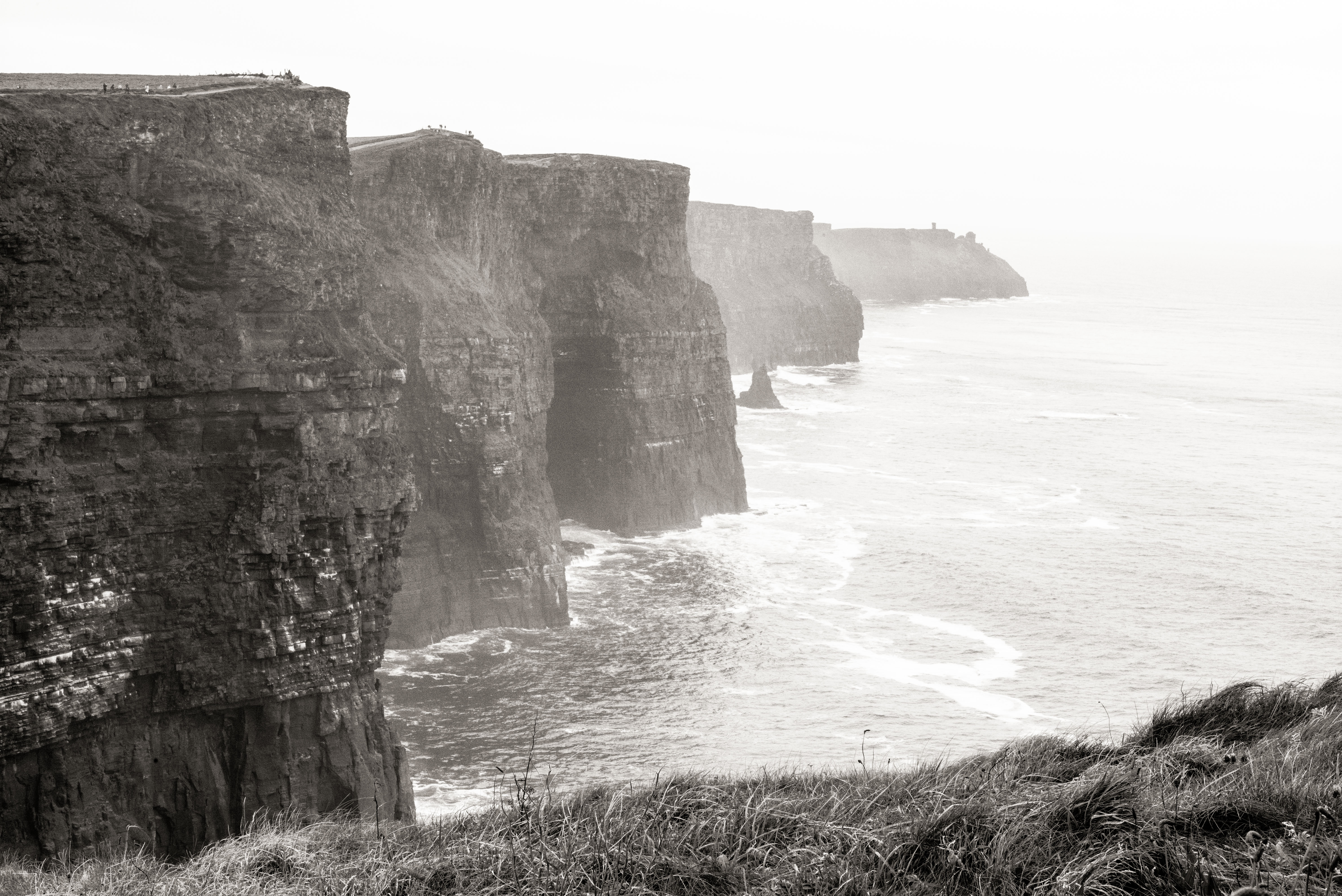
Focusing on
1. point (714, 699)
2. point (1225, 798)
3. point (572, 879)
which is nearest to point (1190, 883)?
point (1225, 798)

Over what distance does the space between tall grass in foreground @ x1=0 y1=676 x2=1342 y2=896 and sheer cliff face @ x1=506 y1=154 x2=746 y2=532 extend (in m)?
41.8

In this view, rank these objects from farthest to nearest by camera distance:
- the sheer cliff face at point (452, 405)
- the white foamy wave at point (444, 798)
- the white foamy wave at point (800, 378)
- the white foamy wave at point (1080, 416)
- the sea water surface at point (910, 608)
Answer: the white foamy wave at point (800, 378) → the white foamy wave at point (1080, 416) → the sheer cliff face at point (452, 405) → the sea water surface at point (910, 608) → the white foamy wave at point (444, 798)

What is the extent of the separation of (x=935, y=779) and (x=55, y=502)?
1851cm

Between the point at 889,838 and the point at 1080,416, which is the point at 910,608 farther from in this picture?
the point at 1080,416

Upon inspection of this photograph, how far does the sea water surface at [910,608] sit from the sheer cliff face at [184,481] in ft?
16.6

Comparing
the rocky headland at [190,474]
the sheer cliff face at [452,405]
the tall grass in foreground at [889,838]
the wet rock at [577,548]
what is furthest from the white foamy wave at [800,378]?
the tall grass in foreground at [889,838]

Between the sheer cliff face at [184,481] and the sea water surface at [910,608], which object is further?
the sea water surface at [910,608]

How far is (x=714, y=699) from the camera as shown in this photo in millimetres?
38219

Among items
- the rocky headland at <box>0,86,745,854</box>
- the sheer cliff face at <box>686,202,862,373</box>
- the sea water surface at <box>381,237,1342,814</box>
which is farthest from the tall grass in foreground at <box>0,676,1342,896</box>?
the sheer cliff face at <box>686,202,862,373</box>

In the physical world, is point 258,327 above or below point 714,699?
above

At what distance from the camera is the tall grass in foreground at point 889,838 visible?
394 inches

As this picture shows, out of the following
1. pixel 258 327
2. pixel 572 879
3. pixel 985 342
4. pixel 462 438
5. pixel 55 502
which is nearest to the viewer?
pixel 572 879

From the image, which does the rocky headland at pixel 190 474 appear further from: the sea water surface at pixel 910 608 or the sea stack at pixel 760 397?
the sea stack at pixel 760 397

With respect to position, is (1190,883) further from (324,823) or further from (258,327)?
(258,327)
